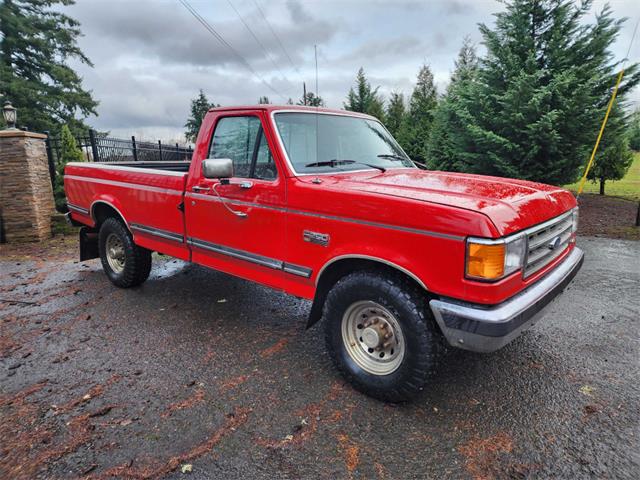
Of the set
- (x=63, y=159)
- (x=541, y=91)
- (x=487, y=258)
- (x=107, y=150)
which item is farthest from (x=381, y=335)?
(x=107, y=150)

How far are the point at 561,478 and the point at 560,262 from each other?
5.29 ft

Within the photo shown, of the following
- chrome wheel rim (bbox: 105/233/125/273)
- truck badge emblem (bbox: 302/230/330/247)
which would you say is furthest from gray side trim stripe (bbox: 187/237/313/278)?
chrome wheel rim (bbox: 105/233/125/273)

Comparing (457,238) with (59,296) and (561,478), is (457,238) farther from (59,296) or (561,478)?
(59,296)

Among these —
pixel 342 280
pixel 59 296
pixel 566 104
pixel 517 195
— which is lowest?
pixel 59 296

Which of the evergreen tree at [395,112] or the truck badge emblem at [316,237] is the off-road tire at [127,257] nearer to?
the truck badge emblem at [316,237]

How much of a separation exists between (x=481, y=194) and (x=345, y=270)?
1.06 m

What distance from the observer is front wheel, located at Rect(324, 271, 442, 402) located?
2.48 meters

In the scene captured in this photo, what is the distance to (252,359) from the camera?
3324mm

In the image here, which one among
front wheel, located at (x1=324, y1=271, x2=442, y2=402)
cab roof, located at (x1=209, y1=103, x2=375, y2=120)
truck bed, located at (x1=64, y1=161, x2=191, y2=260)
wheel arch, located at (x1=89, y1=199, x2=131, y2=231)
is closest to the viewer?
front wheel, located at (x1=324, y1=271, x2=442, y2=402)

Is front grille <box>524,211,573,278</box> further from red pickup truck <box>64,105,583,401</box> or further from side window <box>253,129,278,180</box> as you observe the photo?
side window <box>253,129,278,180</box>

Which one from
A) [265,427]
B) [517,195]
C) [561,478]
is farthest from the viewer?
[517,195]

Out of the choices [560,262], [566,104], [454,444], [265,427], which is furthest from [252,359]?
[566,104]

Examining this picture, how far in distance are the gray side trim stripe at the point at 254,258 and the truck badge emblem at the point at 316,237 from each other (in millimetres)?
235

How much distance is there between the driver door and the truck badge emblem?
245 millimetres
